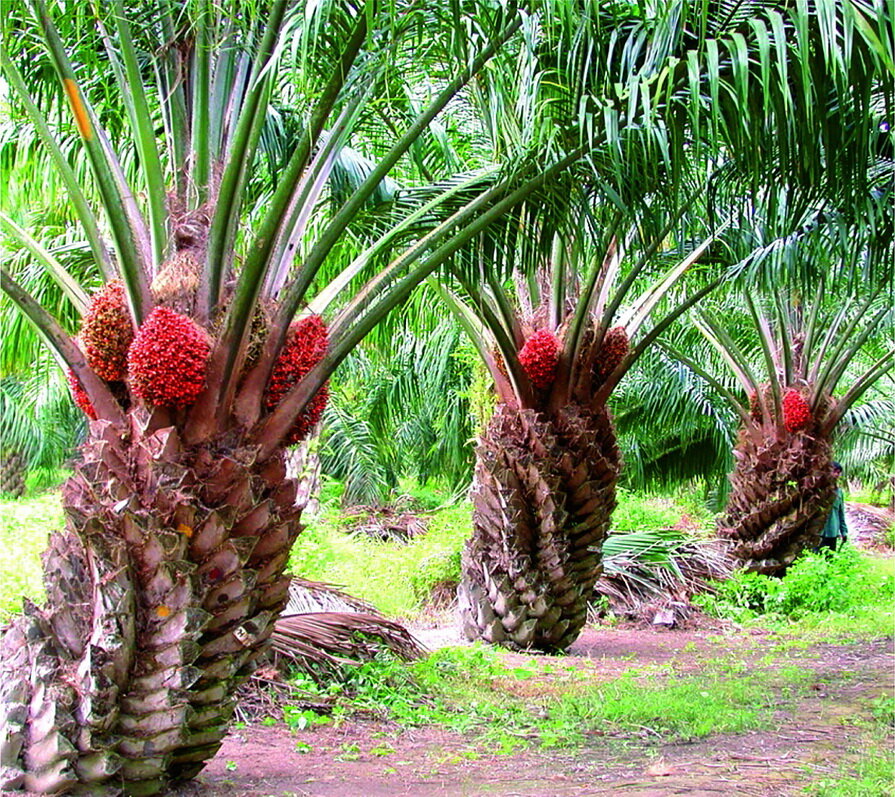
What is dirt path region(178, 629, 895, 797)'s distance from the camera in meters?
4.52

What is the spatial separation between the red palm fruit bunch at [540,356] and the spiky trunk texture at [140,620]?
12.8ft

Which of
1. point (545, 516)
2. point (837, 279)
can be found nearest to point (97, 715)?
point (545, 516)

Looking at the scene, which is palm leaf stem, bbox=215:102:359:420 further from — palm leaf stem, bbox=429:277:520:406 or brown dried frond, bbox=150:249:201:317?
palm leaf stem, bbox=429:277:520:406

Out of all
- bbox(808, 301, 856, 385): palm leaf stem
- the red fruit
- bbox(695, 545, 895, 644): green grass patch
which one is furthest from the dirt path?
bbox(808, 301, 856, 385): palm leaf stem

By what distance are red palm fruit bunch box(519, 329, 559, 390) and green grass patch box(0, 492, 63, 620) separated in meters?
3.72

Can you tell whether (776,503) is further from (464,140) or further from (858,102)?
(858,102)

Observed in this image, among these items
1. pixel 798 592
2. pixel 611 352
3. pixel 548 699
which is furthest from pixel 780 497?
pixel 548 699

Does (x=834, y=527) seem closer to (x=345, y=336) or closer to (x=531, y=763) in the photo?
(x=531, y=763)

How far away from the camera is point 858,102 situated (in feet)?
13.9

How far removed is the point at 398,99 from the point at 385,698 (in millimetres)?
3627

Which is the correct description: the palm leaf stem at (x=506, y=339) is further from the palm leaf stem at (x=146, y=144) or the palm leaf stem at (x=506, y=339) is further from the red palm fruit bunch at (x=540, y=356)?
the palm leaf stem at (x=146, y=144)

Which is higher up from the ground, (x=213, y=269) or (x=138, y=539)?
(x=213, y=269)

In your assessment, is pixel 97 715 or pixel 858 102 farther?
pixel 858 102

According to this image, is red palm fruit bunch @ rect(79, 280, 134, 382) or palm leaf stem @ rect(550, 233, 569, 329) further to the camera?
palm leaf stem @ rect(550, 233, 569, 329)
